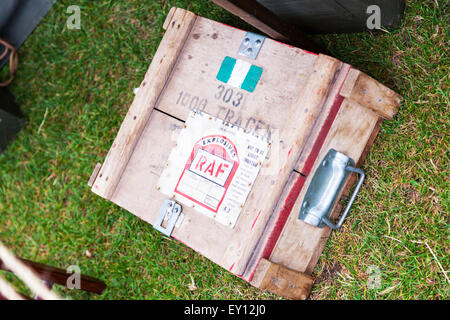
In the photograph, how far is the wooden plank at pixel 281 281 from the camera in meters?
1.76

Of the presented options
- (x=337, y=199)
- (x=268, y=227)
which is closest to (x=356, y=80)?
(x=337, y=199)

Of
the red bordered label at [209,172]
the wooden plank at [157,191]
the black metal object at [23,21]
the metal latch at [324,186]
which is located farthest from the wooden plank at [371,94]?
the black metal object at [23,21]

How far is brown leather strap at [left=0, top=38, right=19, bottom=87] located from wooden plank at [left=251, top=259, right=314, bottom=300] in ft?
8.83

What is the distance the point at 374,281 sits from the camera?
2.09 metres

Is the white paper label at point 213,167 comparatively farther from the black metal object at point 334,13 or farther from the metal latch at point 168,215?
the black metal object at point 334,13

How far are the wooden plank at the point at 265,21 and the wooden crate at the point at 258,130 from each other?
8 cm

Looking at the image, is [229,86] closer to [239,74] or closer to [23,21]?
[239,74]

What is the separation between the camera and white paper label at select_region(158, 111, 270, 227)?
5.86 feet

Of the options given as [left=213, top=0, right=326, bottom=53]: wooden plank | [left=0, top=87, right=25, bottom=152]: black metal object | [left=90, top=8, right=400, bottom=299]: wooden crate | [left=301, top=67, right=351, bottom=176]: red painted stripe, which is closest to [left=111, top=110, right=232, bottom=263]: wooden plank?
[left=90, top=8, right=400, bottom=299]: wooden crate

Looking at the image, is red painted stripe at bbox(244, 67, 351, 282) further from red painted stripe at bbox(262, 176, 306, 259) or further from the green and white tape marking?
the green and white tape marking

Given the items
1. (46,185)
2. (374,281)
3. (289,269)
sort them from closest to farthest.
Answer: (289,269)
(374,281)
(46,185)
